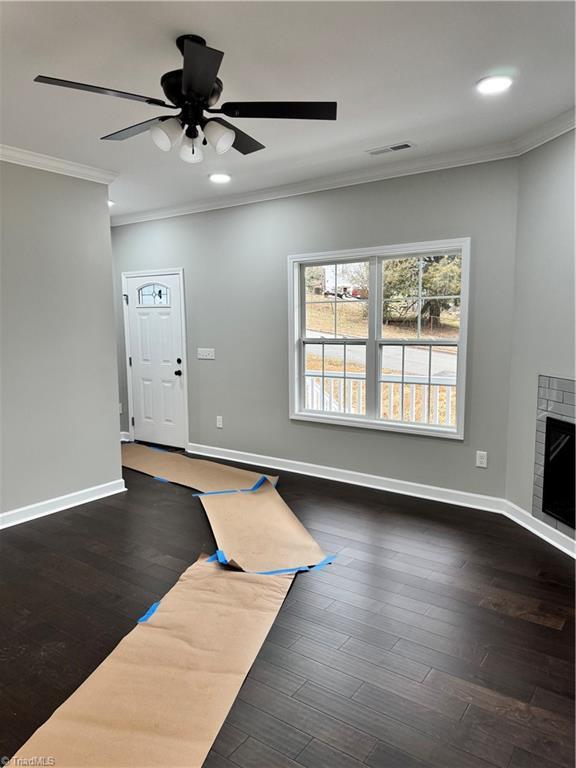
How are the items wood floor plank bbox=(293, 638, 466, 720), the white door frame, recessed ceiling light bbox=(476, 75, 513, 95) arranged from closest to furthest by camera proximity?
wood floor plank bbox=(293, 638, 466, 720), recessed ceiling light bbox=(476, 75, 513, 95), the white door frame

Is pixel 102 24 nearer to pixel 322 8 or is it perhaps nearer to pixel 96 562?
pixel 322 8

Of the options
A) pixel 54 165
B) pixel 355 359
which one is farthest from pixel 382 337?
pixel 54 165

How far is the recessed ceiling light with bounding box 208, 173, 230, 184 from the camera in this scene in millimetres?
4043

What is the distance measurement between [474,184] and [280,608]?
325 cm

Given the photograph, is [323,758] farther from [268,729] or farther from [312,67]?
[312,67]

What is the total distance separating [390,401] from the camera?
4.23m

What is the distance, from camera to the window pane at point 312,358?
182 inches

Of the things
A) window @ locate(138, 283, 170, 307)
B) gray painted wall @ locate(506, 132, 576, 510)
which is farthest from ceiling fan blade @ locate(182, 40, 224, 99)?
window @ locate(138, 283, 170, 307)

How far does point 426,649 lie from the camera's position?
2178 millimetres

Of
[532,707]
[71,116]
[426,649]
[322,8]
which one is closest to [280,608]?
[426,649]

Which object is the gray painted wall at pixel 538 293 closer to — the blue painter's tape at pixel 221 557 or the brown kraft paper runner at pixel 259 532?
the brown kraft paper runner at pixel 259 532

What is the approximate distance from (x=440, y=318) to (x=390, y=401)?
834 millimetres

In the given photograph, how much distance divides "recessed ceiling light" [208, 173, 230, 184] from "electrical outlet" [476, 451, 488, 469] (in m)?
3.10

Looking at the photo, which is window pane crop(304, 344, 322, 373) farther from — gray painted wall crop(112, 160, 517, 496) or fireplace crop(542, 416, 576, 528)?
fireplace crop(542, 416, 576, 528)
